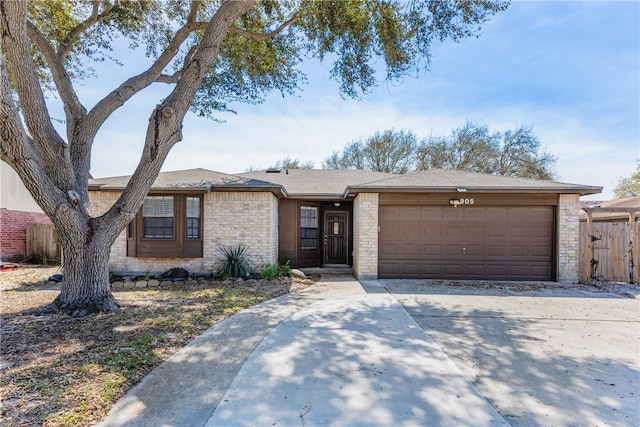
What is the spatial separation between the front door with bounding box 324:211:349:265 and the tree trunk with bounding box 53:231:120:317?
762cm

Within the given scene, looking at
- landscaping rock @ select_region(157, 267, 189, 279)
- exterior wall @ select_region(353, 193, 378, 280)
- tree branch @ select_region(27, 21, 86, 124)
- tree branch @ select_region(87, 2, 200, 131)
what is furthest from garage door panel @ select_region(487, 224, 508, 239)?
tree branch @ select_region(27, 21, 86, 124)

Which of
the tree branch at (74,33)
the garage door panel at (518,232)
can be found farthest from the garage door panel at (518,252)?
the tree branch at (74,33)

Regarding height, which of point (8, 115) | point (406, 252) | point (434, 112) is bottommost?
point (406, 252)

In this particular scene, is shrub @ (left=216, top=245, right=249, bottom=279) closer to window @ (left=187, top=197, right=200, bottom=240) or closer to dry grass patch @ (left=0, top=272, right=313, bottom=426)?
window @ (left=187, top=197, right=200, bottom=240)

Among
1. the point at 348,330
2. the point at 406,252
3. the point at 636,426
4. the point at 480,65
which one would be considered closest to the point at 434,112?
the point at 480,65

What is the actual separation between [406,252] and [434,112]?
8473 mm

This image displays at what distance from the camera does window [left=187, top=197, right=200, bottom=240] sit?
9.25m

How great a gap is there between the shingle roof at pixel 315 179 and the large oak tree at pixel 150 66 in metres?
3.18

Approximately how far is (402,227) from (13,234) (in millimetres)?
14726

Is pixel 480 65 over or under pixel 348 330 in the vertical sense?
over

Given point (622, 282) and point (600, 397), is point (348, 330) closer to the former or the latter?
point (600, 397)

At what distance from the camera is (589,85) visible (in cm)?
934

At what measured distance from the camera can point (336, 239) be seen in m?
12.1

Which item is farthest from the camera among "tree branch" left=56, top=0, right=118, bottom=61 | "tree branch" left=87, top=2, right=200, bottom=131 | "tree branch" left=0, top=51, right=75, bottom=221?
"tree branch" left=56, top=0, right=118, bottom=61
